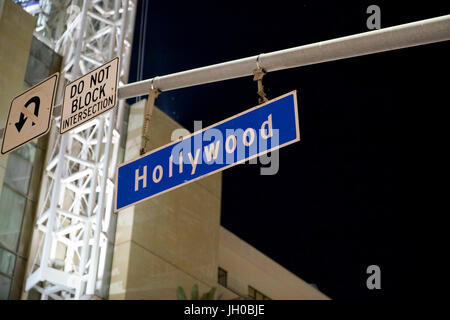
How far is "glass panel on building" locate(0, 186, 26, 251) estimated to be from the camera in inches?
730

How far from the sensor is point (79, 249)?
1956cm

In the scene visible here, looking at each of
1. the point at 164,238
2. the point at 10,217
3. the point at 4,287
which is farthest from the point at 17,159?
the point at 164,238

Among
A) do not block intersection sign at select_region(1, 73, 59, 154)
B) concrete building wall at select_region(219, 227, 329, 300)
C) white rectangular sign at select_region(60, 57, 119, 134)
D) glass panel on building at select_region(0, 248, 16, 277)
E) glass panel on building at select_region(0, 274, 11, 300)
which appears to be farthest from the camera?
concrete building wall at select_region(219, 227, 329, 300)

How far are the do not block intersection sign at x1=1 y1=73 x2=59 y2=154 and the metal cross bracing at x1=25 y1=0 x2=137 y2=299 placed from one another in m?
10.0

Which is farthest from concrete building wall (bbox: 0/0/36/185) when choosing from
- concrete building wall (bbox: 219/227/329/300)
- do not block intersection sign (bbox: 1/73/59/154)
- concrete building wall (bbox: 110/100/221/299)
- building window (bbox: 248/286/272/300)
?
building window (bbox: 248/286/272/300)

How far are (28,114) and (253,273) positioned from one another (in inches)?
905

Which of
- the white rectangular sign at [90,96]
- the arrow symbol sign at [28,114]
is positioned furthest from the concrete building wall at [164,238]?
the white rectangular sign at [90,96]

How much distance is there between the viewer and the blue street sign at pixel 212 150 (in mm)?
6609

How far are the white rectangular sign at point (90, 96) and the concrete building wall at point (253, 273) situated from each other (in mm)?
20355

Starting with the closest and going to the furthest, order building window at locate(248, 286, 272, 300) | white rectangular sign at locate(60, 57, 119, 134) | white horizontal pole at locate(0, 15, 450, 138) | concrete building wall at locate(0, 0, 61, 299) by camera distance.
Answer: white horizontal pole at locate(0, 15, 450, 138) < white rectangular sign at locate(60, 57, 119, 134) < concrete building wall at locate(0, 0, 61, 299) < building window at locate(248, 286, 272, 300)

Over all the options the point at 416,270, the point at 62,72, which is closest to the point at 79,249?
the point at 62,72

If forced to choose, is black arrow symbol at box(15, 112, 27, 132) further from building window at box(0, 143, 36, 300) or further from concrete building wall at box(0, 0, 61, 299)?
building window at box(0, 143, 36, 300)
